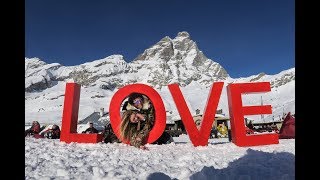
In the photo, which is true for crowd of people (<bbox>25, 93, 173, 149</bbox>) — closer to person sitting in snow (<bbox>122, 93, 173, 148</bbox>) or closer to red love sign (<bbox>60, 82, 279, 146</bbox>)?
person sitting in snow (<bbox>122, 93, 173, 148</bbox>)

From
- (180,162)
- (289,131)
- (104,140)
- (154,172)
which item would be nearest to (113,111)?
(104,140)

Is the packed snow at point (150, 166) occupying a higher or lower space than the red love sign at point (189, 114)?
lower

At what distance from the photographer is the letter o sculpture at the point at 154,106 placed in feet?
30.7

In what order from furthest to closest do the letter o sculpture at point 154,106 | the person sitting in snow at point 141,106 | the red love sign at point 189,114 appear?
the person sitting in snow at point 141,106 → the letter o sculpture at point 154,106 → the red love sign at point 189,114

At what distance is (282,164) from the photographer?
5492 mm

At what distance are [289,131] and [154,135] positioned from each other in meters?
5.09

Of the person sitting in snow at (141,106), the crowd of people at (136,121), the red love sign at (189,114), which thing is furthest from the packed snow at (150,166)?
the person sitting in snow at (141,106)

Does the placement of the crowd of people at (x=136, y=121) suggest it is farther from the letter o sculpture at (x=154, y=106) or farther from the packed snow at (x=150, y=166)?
the packed snow at (x=150, y=166)

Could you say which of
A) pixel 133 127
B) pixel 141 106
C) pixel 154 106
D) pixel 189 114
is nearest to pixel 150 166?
pixel 133 127

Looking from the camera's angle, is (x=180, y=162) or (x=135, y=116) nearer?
(x=180, y=162)

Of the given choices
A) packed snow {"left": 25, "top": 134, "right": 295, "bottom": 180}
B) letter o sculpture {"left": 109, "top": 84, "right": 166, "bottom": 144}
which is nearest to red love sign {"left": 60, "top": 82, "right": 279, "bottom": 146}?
letter o sculpture {"left": 109, "top": 84, "right": 166, "bottom": 144}

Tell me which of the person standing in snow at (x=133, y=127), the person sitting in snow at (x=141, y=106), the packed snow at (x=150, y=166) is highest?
the person sitting in snow at (x=141, y=106)

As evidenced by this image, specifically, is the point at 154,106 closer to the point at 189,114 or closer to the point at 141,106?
the point at 141,106

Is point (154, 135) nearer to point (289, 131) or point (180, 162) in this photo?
point (180, 162)
